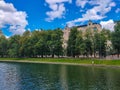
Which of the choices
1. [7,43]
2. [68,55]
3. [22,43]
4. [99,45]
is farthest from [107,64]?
[7,43]

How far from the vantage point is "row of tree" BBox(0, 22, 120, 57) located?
400 ft

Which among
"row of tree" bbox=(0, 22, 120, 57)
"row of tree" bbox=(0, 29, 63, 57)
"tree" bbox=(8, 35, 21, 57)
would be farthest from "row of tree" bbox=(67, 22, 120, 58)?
"tree" bbox=(8, 35, 21, 57)

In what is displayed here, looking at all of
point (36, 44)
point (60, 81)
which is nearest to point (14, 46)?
point (36, 44)

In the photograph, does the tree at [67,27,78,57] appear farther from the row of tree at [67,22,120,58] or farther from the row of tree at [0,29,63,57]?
the row of tree at [0,29,63,57]

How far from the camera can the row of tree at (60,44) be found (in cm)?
12188

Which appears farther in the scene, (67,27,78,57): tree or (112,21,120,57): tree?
(67,27,78,57): tree

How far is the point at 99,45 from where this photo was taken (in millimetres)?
122188

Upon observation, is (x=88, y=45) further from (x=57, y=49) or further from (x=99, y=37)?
(x=57, y=49)

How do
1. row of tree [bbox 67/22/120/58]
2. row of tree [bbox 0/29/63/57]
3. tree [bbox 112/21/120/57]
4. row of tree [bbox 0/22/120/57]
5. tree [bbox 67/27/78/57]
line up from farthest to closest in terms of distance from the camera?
row of tree [bbox 0/29/63/57] < tree [bbox 67/27/78/57] < row of tree [bbox 0/22/120/57] < row of tree [bbox 67/22/120/58] < tree [bbox 112/21/120/57]

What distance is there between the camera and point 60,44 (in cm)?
13938

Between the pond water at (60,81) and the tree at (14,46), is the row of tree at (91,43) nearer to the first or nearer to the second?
the tree at (14,46)

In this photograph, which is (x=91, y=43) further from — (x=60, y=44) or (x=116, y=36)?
(x=60, y=44)

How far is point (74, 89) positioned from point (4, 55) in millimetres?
158198

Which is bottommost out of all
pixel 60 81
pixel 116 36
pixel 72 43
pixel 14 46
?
pixel 60 81
